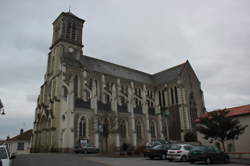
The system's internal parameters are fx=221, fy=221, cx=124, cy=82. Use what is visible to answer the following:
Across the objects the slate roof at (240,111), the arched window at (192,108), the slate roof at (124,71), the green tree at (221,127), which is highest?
the slate roof at (124,71)

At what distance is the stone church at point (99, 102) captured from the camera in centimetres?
3216

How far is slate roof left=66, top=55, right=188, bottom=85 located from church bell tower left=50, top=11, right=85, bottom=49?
4.00 metres

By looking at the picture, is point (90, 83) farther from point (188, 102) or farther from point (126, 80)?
point (188, 102)

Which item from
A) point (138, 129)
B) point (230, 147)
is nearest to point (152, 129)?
point (138, 129)

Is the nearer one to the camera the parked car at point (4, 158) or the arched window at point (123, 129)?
the parked car at point (4, 158)

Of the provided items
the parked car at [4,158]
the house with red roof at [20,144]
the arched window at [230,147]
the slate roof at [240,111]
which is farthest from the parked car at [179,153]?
the house with red roof at [20,144]

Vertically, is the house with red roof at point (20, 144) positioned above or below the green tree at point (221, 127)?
below

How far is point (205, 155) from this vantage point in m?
15.2

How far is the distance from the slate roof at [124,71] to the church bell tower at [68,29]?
4.00m

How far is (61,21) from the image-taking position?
42.7 meters

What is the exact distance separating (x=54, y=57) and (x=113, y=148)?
20460 mm

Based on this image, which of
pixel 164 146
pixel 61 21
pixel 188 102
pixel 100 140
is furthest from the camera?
pixel 188 102

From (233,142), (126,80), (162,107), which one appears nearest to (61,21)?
(126,80)

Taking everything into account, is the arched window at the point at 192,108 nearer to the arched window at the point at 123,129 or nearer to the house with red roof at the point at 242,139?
the arched window at the point at 123,129
